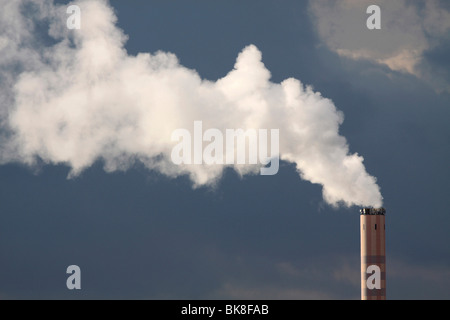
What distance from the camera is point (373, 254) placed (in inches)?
4146

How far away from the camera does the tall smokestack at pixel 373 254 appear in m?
105

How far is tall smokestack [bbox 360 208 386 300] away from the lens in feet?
346

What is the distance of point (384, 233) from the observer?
106 metres
